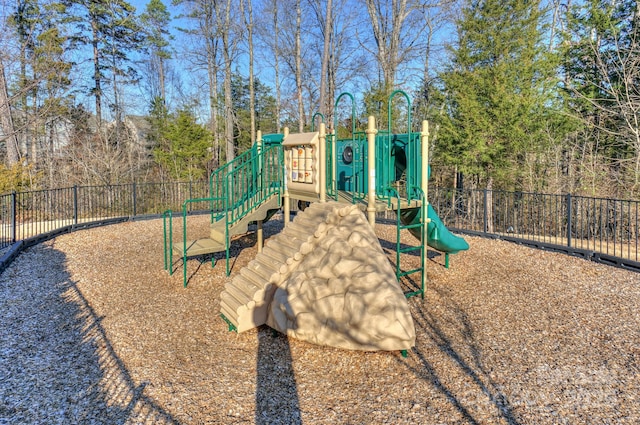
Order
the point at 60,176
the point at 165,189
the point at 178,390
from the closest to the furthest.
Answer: the point at 178,390, the point at 165,189, the point at 60,176

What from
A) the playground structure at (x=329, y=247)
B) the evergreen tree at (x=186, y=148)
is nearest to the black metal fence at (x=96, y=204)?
the evergreen tree at (x=186, y=148)

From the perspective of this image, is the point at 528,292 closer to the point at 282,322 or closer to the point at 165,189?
the point at 282,322

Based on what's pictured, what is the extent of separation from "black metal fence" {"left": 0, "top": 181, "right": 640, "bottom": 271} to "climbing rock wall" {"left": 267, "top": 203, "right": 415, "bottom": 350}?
6121mm

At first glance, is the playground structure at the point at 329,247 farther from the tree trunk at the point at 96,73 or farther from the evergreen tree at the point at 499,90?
the tree trunk at the point at 96,73

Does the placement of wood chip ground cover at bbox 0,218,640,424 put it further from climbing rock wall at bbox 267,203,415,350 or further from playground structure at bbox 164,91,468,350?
playground structure at bbox 164,91,468,350

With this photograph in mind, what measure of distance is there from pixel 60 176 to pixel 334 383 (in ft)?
70.3

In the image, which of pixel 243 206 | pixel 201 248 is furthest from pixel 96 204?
pixel 243 206

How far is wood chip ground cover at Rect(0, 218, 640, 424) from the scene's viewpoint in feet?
11.9

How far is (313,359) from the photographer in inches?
185

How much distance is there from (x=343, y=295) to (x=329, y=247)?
849 millimetres

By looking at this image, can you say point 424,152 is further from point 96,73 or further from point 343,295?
point 96,73

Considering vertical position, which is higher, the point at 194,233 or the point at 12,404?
the point at 194,233

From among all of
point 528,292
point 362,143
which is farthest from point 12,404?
point 528,292

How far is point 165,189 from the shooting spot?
17.0m
